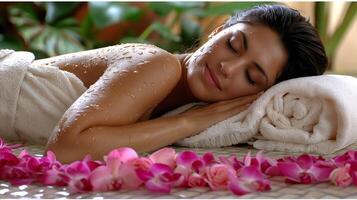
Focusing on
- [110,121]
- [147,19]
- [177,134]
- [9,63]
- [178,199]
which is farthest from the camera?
[147,19]

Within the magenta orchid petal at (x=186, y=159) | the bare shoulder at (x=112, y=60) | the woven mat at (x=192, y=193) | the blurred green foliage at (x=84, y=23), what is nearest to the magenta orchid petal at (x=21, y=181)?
the woven mat at (x=192, y=193)

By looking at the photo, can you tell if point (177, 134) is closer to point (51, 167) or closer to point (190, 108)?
point (190, 108)

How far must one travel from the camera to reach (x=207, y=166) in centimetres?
96

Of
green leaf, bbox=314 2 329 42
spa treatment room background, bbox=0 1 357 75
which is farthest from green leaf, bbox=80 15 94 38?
green leaf, bbox=314 2 329 42

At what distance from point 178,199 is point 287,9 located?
0.75 meters

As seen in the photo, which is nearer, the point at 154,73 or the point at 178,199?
the point at 178,199

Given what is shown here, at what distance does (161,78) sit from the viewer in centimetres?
125

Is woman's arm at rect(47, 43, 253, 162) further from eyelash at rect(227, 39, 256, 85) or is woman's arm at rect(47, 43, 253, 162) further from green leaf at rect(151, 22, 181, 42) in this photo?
green leaf at rect(151, 22, 181, 42)

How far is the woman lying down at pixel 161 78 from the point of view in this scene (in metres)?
1.22

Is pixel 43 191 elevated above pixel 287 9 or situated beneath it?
situated beneath

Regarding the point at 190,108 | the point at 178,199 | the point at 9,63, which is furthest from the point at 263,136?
the point at 9,63

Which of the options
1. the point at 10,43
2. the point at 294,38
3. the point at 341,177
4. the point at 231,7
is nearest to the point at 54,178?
the point at 341,177

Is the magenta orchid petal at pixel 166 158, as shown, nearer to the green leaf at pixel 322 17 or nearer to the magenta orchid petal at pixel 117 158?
the magenta orchid petal at pixel 117 158

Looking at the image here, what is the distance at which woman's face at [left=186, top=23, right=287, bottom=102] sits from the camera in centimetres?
131
